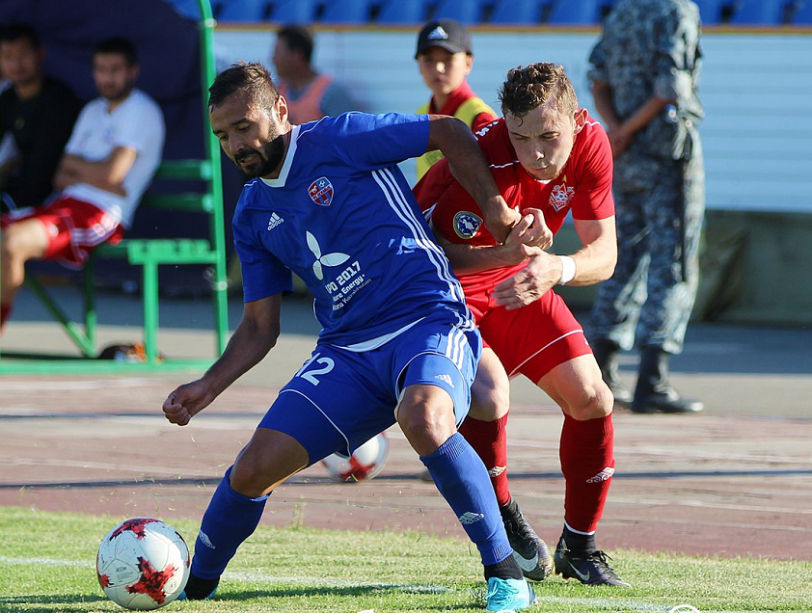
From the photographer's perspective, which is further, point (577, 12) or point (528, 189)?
point (577, 12)

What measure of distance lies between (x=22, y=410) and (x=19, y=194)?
3.08 metres

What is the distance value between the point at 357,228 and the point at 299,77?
10.3 m

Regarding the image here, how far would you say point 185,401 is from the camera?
180 inches

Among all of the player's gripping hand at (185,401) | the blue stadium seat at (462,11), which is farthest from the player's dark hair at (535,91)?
the blue stadium seat at (462,11)

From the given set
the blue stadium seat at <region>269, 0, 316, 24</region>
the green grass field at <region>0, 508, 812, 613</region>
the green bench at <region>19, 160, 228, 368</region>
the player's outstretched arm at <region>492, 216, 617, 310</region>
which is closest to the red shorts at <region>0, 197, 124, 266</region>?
the green bench at <region>19, 160, 228, 368</region>

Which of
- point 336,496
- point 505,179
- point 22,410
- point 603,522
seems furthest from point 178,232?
point 505,179

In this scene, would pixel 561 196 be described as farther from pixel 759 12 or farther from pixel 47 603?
pixel 759 12

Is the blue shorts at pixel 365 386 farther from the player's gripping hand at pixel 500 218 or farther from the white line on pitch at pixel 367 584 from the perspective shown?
the white line on pitch at pixel 367 584

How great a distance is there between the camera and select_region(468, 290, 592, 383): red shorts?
476 centimetres

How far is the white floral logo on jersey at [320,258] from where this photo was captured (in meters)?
4.54

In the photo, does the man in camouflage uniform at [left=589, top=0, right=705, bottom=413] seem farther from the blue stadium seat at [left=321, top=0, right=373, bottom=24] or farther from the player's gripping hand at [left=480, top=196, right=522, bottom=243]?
the blue stadium seat at [left=321, top=0, right=373, bottom=24]

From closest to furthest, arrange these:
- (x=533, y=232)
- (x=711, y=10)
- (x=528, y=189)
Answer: (x=533, y=232) < (x=528, y=189) < (x=711, y=10)

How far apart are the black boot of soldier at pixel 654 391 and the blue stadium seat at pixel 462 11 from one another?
9.73 metres

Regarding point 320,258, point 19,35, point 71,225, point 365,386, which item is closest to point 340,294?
point 320,258
